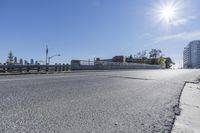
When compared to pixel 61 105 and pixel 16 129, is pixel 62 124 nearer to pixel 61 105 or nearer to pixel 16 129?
pixel 16 129

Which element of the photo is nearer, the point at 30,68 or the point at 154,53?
the point at 30,68

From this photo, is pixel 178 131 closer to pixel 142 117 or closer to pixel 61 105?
pixel 142 117

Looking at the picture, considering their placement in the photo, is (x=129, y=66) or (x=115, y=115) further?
(x=129, y=66)

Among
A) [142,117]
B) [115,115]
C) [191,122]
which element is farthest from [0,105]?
[191,122]

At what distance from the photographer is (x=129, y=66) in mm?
54375

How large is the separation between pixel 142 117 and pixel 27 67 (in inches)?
752

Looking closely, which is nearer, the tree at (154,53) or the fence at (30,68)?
the fence at (30,68)

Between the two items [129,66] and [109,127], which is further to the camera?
[129,66]

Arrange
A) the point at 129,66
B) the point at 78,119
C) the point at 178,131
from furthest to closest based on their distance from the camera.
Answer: the point at 129,66
the point at 78,119
the point at 178,131

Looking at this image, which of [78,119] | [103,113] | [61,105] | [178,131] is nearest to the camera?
[178,131]

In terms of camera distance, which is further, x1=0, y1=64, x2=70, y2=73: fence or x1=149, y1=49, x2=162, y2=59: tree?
x1=149, y1=49, x2=162, y2=59: tree

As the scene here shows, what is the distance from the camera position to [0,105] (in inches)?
211

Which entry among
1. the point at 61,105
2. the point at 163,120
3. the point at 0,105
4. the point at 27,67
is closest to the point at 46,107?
the point at 61,105

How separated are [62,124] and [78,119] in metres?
0.48
